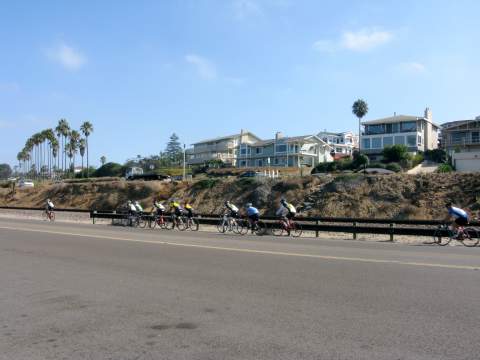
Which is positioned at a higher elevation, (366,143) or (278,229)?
(366,143)

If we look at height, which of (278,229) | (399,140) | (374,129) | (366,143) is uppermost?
(374,129)

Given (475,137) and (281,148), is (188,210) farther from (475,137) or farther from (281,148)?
(281,148)

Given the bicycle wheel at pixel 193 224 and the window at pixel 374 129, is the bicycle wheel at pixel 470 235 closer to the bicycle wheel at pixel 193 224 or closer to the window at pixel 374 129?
the bicycle wheel at pixel 193 224

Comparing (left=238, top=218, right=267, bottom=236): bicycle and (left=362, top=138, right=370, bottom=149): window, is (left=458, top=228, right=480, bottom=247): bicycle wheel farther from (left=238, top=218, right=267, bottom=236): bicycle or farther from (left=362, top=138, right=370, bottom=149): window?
(left=362, top=138, right=370, bottom=149): window

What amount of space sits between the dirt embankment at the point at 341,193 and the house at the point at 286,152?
104ft

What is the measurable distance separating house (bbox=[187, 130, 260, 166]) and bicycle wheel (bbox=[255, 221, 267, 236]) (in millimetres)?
73704

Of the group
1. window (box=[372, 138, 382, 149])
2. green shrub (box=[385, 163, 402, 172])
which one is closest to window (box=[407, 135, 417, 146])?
window (box=[372, 138, 382, 149])

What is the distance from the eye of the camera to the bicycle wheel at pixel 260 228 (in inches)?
872

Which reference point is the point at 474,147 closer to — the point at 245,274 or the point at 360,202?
the point at 360,202

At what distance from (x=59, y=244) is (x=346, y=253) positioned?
946cm

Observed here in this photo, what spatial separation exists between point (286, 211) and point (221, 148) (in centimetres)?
8169

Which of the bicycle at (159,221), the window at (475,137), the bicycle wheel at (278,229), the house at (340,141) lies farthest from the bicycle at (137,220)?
the house at (340,141)

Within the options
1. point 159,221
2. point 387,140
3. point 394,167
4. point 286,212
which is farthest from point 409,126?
point 286,212

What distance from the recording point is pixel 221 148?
102625 mm
